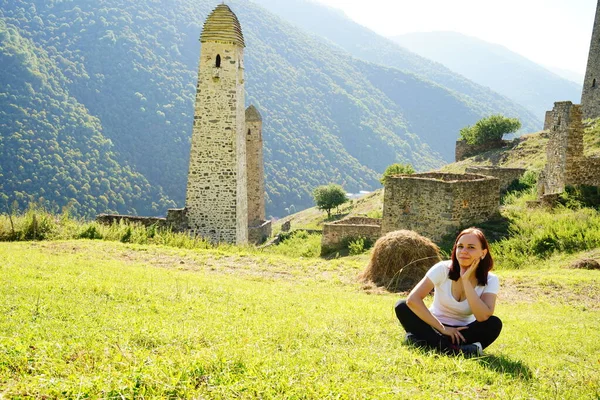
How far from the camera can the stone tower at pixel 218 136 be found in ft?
56.5

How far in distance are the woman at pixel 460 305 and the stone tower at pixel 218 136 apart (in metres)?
13.3

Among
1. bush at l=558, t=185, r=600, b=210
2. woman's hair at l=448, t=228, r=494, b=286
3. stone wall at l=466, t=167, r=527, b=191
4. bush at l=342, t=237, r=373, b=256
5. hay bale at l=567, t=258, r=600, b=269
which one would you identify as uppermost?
stone wall at l=466, t=167, r=527, b=191

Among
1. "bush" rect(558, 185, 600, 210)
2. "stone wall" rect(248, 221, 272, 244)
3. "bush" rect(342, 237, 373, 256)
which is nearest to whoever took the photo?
"bush" rect(558, 185, 600, 210)

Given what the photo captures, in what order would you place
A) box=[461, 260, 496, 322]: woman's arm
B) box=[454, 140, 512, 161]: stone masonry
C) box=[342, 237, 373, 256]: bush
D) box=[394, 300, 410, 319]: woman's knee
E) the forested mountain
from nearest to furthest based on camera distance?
1. box=[461, 260, 496, 322]: woman's arm
2. box=[394, 300, 410, 319]: woman's knee
3. box=[342, 237, 373, 256]: bush
4. box=[454, 140, 512, 161]: stone masonry
5. the forested mountain

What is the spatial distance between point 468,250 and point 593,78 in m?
31.7

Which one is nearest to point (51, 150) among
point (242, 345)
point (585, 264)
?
point (585, 264)

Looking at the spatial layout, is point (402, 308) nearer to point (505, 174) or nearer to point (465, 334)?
point (465, 334)

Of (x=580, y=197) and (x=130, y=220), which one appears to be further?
(x=130, y=220)

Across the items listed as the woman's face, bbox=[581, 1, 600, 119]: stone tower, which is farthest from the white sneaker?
bbox=[581, 1, 600, 119]: stone tower

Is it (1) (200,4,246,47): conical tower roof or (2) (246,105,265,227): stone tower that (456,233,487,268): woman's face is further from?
(2) (246,105,265,227): stone tower

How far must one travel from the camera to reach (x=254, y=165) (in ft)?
104

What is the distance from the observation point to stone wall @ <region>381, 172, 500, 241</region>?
14023 millimetres

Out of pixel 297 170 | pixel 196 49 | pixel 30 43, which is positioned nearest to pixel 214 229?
pixel 297 170

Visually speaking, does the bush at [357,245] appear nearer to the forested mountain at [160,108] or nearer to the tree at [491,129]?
the tree at [491,129]
